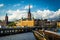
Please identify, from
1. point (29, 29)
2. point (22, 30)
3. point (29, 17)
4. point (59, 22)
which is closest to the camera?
point (22, 30)

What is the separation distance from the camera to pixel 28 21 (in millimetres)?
133500

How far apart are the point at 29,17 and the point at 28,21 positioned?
4.83m

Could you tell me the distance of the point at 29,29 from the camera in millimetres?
104812

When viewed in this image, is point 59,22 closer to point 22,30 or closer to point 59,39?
point 22,30

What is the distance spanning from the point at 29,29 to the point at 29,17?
3332 centimetres

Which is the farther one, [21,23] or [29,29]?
[21,23]

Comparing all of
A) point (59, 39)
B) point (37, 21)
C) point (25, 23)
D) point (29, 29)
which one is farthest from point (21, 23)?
point (59, 39)

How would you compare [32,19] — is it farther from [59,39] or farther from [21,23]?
[59,39]

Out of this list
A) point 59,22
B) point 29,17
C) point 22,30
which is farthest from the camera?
point 29,17

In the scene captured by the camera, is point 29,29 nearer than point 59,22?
Yes

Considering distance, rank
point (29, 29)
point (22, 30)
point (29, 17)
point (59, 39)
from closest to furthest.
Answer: point (59, 39)
point (22, 30)
point (29, 29)
point (29, 17)

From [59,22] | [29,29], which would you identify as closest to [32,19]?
[59,22]

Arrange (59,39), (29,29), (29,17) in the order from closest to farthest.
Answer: (59,39)
(29,29)
(29,17)

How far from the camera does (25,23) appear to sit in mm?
133500
